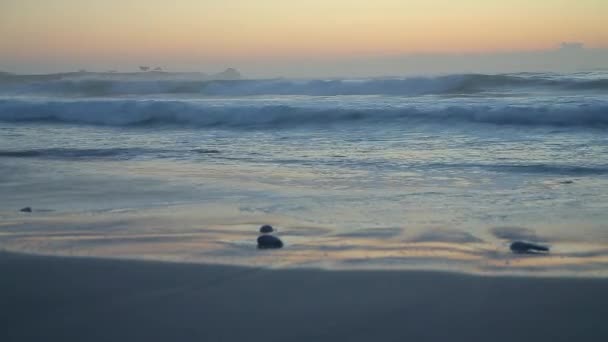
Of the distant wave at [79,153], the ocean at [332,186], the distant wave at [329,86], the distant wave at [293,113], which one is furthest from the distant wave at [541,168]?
A: the distant wave at [329,86]

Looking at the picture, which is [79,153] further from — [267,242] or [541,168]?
[541,168]

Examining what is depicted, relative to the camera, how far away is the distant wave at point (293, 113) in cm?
1197

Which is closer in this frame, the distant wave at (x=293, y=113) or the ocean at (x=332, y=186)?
the ocean at (x=332, y=186)

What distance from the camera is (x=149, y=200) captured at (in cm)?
589

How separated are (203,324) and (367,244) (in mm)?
1645

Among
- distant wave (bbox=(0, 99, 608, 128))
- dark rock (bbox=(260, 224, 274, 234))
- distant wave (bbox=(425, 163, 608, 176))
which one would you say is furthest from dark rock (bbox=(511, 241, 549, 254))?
distant wave (bbox=(0, 99, 608, 128))

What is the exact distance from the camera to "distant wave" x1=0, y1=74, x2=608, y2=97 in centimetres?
2038

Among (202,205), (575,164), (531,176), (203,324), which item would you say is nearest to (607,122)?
(575,164)

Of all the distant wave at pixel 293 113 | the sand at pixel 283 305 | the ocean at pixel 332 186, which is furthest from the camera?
the distant wave at pixel 293 113

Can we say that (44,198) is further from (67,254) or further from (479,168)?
(479,168)

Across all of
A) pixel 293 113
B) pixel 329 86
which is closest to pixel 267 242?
pixel 293 113

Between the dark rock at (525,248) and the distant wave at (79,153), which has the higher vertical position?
the distant wave at (79,153)

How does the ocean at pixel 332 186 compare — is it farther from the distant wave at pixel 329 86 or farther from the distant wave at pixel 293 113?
the distant wave at pixel 329 86

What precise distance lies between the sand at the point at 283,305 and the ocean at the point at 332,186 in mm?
248
